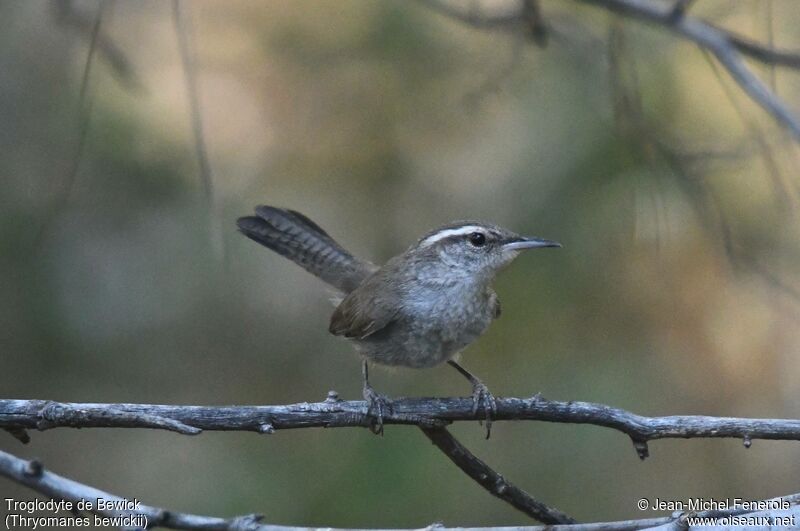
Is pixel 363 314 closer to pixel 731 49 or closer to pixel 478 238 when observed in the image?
pixel 478 238

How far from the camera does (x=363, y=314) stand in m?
4.37

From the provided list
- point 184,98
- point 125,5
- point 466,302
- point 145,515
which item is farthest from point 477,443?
point 145,515

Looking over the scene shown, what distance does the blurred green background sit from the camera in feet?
17.6

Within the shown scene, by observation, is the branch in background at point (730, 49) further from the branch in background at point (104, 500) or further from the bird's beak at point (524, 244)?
the branch in background at point (104, 500)

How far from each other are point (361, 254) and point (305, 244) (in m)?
1.02

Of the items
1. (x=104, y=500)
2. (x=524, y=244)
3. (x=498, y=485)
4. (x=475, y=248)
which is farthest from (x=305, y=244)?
(x=104, y=500)

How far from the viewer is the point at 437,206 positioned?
20.1ft

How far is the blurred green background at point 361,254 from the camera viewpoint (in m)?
5.37

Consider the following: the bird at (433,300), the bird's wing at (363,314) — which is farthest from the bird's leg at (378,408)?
the bird's wing at (363,314)

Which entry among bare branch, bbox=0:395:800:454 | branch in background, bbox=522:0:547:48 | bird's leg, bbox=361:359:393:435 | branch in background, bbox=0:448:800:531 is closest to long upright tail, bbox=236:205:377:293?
bird's leg, bbox=361:359:393:435

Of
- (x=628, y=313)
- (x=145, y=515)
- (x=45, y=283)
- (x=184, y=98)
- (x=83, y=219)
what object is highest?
(x=184, y=98)

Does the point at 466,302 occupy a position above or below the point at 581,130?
below

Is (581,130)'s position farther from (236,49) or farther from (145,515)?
(145,515)

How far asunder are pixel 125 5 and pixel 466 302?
2.55 m
